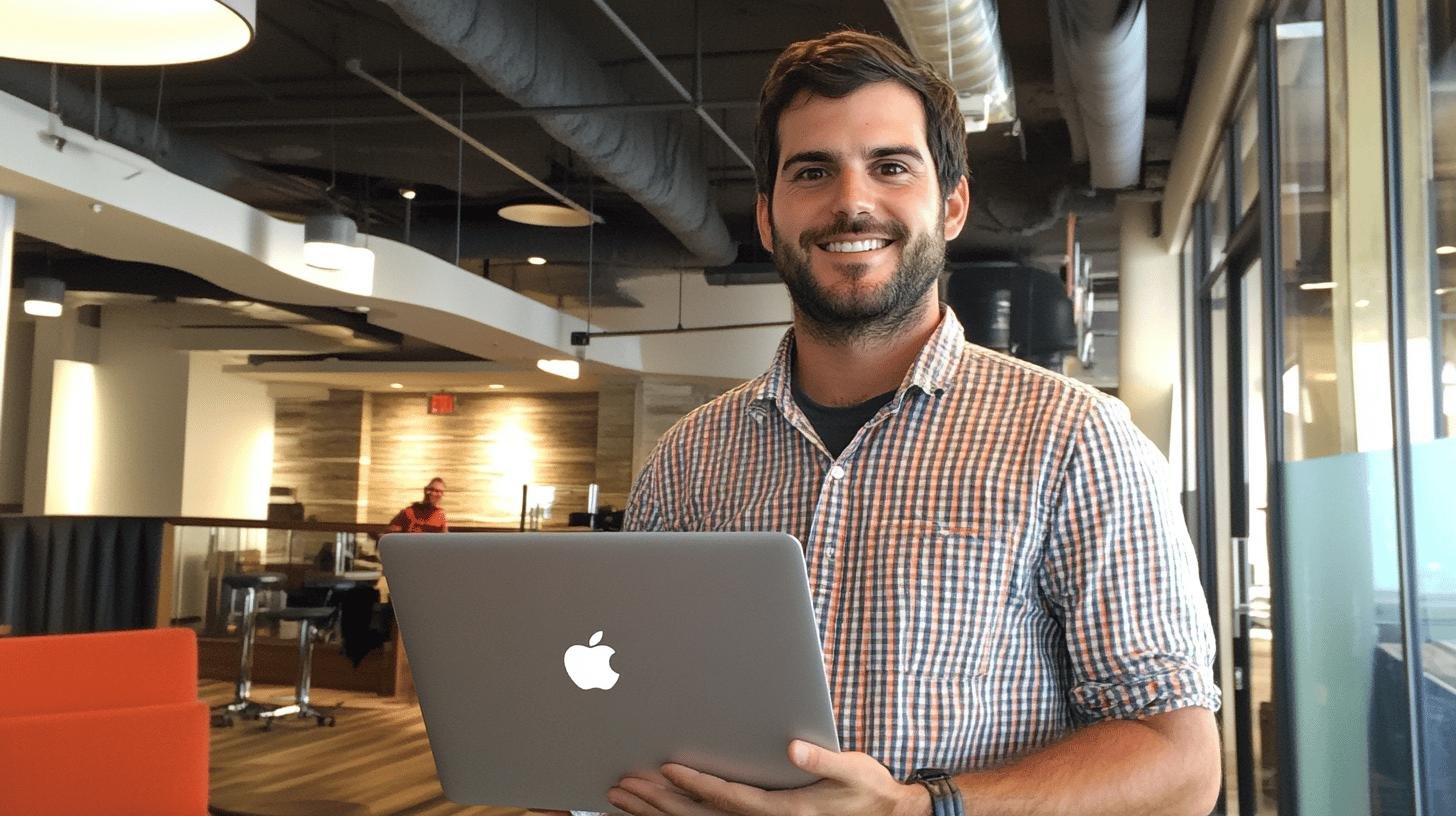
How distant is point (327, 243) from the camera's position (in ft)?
24.8

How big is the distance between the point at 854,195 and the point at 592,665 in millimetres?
581

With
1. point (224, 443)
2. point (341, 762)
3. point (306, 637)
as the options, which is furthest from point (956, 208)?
point (224, 443)

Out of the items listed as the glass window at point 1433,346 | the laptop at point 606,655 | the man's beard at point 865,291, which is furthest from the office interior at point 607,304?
the laptop at point 606,655

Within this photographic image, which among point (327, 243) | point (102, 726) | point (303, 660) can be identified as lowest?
point (303, 660)

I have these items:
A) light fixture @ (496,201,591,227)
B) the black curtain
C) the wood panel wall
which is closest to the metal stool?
the black curtain

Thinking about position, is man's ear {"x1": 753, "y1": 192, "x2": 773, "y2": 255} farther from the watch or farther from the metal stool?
the metal stool

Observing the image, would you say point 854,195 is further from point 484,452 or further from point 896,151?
point 484,452

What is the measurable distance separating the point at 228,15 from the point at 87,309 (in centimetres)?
1242

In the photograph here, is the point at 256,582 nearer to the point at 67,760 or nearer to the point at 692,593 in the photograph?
the point at 67,760

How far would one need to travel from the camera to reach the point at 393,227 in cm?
1102

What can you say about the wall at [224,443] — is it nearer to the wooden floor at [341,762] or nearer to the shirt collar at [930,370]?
the wooden floor at [341,762]

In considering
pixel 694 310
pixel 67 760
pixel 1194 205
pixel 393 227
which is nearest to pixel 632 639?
pixel 67 760

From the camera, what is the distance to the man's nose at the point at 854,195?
1.46 metres

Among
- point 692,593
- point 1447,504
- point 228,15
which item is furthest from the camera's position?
point 228,15
